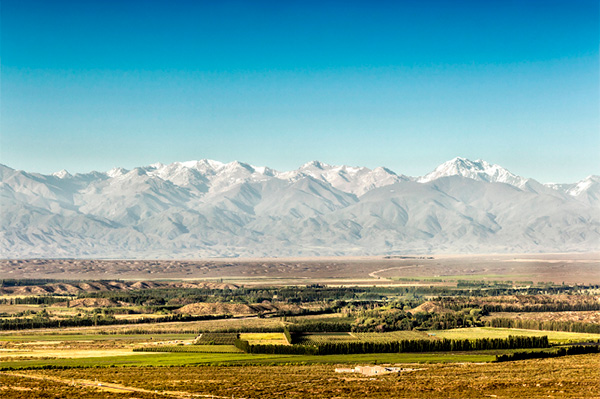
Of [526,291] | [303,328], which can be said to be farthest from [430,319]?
[526,291]

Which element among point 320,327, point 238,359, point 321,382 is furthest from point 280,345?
point 321,382

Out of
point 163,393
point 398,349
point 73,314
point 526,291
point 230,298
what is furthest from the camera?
point 526,291

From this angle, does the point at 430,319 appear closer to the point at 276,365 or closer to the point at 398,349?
the point at 398,349

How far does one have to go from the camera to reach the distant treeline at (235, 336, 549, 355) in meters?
95.2

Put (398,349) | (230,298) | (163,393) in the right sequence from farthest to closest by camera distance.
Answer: (230,298) → (398,349) → (163,393)

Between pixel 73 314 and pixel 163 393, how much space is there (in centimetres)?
9132

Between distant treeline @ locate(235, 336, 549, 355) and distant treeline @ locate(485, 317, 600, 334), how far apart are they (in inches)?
829

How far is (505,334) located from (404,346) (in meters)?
21.1

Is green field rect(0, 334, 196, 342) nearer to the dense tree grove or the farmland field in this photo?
the farmland field

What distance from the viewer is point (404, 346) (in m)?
96.8

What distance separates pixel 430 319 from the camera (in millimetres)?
128375

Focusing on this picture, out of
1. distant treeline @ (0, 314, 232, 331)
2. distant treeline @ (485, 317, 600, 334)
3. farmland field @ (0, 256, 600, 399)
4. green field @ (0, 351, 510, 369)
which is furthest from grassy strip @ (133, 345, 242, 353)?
distant treeline @ (485, 317, 600, 334)

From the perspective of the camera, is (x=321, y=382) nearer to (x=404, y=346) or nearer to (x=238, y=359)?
(x=238, y=359)

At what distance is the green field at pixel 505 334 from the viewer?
106 m
